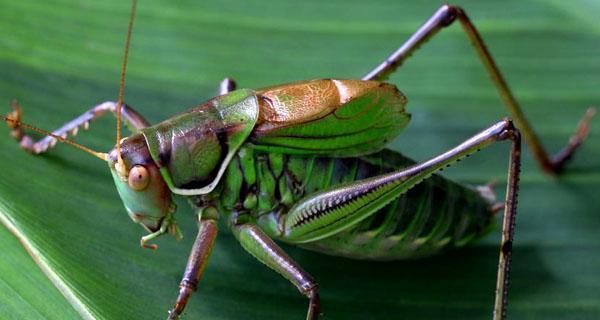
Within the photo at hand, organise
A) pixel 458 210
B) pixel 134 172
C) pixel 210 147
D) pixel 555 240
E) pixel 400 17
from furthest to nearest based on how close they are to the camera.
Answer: pixel 400 17 < pixel 555 240 < pixel 458 210 < pixel 210 147 < pixel 134 172

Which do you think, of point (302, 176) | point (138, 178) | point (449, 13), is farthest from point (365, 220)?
point (449, 13)

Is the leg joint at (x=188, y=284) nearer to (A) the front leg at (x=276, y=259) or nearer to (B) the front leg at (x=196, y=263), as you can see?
(B) the front leg at (x=196, y=263)

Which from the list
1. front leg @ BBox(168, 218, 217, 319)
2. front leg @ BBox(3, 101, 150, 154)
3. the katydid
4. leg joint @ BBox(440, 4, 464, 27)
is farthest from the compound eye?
leg joint @ BBox(440, 4, 464, 27)

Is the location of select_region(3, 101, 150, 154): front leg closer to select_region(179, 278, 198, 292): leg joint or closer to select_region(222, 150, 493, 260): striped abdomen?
select_region(222, 150, 493, 260): striped abdomen

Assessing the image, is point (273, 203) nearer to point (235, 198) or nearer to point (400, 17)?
point (235, 198)

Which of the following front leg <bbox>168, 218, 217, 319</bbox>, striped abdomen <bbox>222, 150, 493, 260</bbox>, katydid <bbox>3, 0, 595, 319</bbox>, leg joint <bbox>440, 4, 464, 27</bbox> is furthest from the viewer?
leg joint <bbox>440, 4, 464, 27</bbox>

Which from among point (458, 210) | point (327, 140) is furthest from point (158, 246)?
point (458, 210)

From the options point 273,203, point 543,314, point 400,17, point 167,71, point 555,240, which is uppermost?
point 400,17
